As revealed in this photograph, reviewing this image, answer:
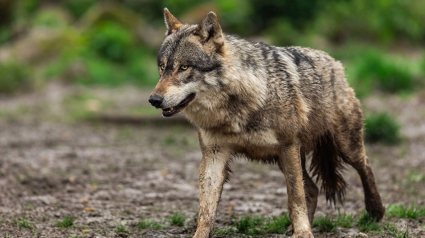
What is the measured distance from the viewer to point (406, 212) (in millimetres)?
5965

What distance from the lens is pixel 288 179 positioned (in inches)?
197

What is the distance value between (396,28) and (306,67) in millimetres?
18163

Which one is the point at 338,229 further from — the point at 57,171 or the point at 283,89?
the point at 57,171

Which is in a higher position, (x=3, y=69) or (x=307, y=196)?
(x=3, y=69)

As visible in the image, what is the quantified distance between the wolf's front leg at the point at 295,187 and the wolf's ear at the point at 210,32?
108 centimetres

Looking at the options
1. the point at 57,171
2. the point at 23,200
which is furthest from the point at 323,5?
the point at 23,200

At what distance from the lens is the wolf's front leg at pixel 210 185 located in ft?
16.0

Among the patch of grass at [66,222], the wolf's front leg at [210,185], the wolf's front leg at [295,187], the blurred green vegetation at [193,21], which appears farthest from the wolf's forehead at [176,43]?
the blurred green vegetation at [193,21]

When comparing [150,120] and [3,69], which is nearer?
[150,120]

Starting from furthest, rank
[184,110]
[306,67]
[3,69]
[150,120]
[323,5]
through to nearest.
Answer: [323,5]
[3,69]
[150,120]
[306,67]
[184,110]

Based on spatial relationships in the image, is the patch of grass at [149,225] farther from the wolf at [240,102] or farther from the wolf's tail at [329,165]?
the wolf's tail at [329,165]

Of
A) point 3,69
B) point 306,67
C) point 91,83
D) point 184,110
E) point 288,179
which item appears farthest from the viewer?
point 91,83

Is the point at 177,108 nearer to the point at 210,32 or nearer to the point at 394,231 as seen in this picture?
the point at 210,32

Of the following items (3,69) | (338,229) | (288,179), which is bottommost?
(338,229)
